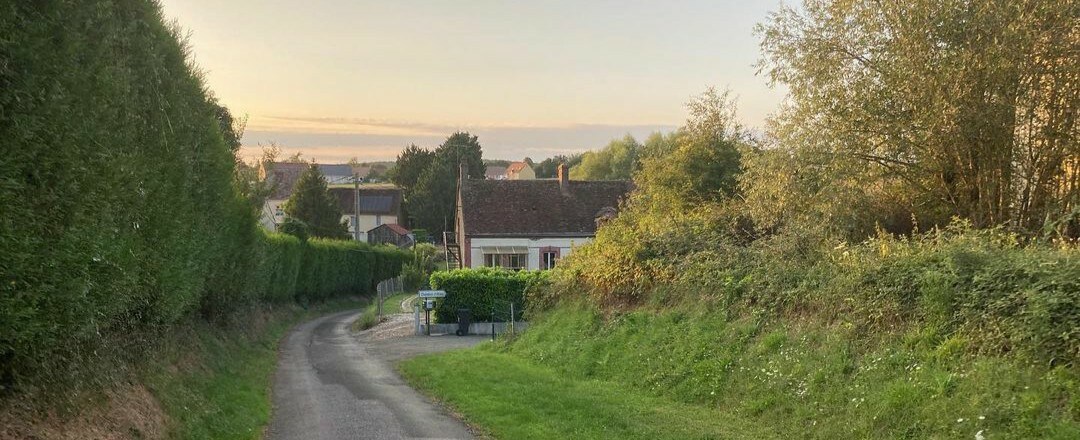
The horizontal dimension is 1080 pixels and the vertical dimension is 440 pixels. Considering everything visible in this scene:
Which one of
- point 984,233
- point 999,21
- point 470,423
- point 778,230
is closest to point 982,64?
point 999,21

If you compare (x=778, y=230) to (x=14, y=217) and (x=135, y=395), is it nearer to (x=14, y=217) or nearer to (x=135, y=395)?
(x=135, y=395)

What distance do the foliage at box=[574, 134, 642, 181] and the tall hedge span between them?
2717 inches

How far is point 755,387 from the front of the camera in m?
11.0

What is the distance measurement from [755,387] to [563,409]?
301cm

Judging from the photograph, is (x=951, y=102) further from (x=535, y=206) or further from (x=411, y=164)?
(x=411, y=164)

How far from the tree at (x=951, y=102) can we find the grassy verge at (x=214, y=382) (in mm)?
11605

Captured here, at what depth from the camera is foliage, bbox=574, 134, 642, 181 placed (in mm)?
81375

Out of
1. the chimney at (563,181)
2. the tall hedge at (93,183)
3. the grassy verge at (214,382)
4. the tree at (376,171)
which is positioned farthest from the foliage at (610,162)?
the tree at (376,171)

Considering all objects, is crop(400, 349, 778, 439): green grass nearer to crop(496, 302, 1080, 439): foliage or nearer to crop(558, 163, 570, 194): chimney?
crop(496, 302, 1080, 439): foliage

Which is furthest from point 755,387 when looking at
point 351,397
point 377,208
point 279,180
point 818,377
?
point 377,208

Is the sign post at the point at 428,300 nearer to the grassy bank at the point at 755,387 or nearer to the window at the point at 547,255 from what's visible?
the grassy bank at the point at 755,387

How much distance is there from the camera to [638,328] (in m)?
16.5

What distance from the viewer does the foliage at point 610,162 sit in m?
81.4

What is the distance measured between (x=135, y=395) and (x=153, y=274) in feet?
6.12
